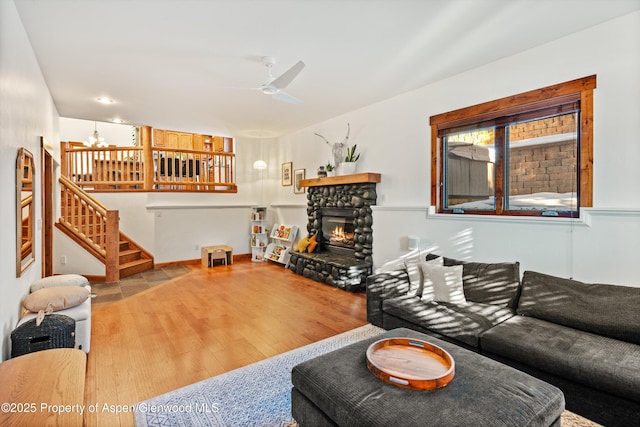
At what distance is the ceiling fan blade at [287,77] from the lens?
315 centimetres

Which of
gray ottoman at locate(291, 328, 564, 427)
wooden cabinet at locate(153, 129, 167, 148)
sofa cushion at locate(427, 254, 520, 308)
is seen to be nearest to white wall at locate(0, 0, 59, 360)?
gray ottoman at locate(291, 328, 564, 427)

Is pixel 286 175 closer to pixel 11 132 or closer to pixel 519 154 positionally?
pixel 519 154

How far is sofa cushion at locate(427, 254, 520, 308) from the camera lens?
3.07 metres

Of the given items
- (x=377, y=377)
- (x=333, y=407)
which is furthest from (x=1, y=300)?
(x=377, y=377)

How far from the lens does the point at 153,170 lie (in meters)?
7.11

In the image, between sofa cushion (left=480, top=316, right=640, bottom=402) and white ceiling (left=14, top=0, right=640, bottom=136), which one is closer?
sofa cushion (left=480, top=316, right=640, bottom=402)

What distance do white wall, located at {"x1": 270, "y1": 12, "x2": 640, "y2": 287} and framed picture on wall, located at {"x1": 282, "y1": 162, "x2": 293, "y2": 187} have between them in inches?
108

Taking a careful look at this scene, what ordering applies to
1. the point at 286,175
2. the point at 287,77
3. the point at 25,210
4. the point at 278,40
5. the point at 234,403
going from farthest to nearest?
the point at 286,175 → the point at 287,77 → the point at 25,210 → the point at 278,40 → the point at 234,403

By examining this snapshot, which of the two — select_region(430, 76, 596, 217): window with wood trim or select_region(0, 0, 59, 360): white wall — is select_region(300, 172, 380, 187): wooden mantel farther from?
select_region(0, 0, 59, 360): white wall

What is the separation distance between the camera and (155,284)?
555 centimetres

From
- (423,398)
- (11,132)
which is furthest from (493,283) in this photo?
(11,132)

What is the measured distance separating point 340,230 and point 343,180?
1.04 metres

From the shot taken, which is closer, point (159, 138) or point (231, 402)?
point (231, 402)

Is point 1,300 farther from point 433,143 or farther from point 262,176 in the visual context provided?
point 262,176
